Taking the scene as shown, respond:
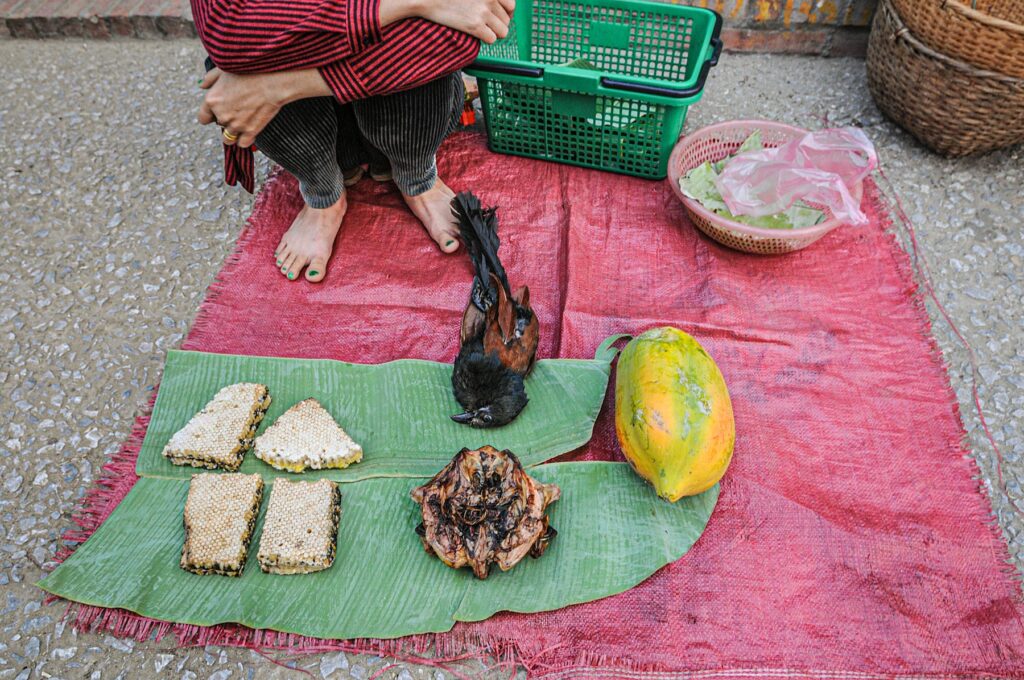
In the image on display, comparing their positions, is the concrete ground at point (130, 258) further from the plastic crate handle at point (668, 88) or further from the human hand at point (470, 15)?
the human hand at point (470, 15)

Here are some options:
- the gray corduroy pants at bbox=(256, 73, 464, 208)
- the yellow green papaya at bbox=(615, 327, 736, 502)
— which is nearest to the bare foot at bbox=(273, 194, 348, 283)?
the gray corduroy pants at bbox=(256, 73, 464, 208)

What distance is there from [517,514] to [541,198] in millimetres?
1400

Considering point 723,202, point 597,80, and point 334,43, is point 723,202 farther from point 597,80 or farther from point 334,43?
point 334,43

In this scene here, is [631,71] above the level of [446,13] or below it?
below

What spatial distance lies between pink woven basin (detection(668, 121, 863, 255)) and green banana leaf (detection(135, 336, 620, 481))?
0.60m

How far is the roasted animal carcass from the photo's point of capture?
1.49 m

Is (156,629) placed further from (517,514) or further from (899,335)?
(899,335)

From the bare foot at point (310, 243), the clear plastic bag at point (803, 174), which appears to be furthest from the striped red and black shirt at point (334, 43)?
the clear plastic bag at point (803, 174)

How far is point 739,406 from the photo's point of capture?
1.89 m

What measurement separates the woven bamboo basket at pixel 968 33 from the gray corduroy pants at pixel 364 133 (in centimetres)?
168

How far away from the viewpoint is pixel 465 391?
1.82m

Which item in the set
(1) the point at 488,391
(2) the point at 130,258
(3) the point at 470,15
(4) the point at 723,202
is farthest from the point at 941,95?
(2) the point at 130,258

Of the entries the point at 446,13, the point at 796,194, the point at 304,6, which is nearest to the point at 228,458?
the point at 304,6

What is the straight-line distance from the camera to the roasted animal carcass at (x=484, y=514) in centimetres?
149
